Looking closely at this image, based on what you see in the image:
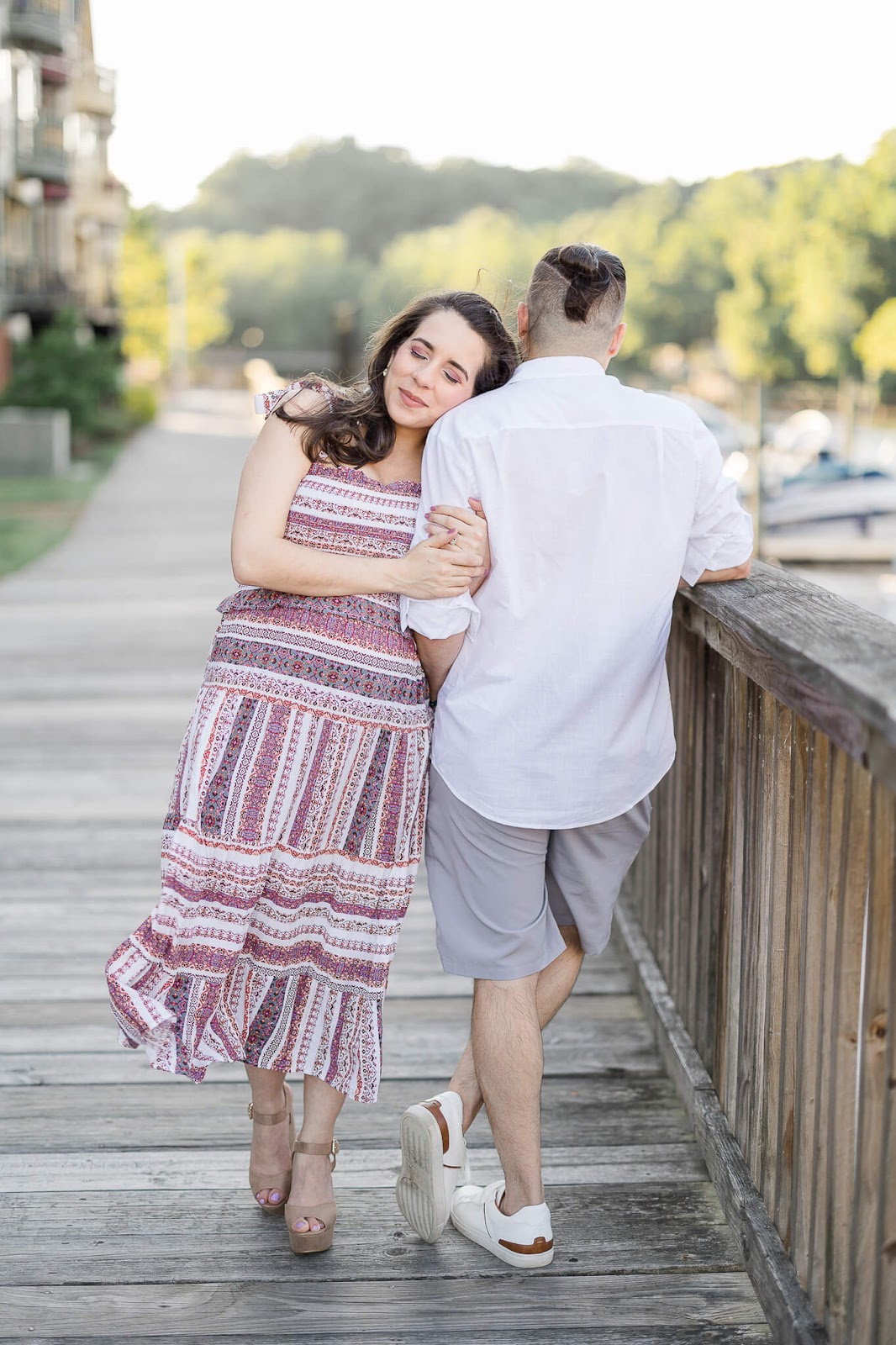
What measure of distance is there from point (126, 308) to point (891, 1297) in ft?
169

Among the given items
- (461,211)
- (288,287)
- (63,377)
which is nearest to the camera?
(63,377)

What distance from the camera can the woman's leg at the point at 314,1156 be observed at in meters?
2.38

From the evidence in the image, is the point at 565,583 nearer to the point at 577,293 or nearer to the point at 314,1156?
the point at 577,293

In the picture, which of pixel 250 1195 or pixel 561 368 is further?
pixel 250 1195

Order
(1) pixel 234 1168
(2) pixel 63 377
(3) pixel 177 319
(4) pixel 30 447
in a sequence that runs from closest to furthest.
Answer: (1) pixel 234 1168
(4) pixel 30 447
(2) pixel 63 377
(3) pixel 177 319

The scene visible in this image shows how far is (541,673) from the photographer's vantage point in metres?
2.17

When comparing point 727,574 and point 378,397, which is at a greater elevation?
Answer: point 378,397

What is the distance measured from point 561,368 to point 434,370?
215 millimetres

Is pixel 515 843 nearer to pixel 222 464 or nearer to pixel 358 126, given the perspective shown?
pixel 222 464

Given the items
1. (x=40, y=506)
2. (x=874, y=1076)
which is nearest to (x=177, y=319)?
(x=40, y=506)

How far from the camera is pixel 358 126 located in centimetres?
13650

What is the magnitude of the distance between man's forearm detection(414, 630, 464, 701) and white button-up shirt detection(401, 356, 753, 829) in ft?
0.06

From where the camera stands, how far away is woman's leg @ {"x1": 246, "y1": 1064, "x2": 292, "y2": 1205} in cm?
246

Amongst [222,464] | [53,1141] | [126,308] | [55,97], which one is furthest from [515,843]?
[126,308]
